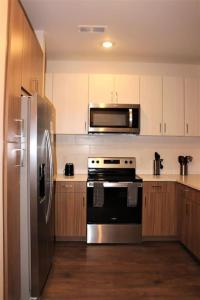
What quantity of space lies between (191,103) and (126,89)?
3.25 feet

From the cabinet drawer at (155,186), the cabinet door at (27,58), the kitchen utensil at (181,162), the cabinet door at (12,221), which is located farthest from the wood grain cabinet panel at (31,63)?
the kitchen utensil at (181,162)

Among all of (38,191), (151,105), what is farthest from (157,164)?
(38,191)

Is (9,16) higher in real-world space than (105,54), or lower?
lower

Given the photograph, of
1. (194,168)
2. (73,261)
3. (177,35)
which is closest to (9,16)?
(177,35)

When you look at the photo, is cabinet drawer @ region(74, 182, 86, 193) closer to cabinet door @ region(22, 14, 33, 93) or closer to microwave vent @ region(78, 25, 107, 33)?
cabinet door @ region(22, 14, 33, 93)

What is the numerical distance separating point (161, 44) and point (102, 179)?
6.26ft

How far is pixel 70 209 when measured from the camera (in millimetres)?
3775

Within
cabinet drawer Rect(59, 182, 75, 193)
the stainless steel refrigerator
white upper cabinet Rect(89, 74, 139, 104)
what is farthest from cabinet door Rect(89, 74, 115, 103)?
the stainless steel refrigerator

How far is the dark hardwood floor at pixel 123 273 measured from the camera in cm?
254

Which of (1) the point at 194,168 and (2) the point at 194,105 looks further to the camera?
(1) the point at 194,168

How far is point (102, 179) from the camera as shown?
382 centimetres

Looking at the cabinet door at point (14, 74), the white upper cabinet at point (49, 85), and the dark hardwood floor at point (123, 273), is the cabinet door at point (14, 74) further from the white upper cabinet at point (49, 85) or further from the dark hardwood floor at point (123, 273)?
the white upper cabinet at point (49, 85)

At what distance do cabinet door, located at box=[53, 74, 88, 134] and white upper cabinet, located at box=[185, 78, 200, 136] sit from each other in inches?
58.7

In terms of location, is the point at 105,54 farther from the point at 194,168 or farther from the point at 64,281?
the point at 64,281
